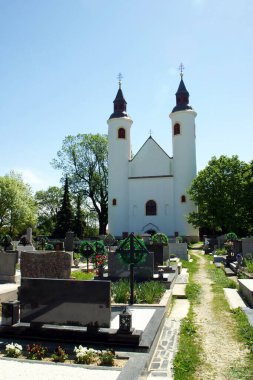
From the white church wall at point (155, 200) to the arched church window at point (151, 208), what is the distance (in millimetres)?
375

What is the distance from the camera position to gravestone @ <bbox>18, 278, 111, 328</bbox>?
621cm

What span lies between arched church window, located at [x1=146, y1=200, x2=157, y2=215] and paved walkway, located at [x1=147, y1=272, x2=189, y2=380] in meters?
34.5

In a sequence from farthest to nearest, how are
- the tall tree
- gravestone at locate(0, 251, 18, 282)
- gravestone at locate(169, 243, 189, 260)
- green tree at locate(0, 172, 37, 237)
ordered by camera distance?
green tree at locate(0, 172, 37, 237)
the tall tree
gravestone at locate(169, 243, 189, 260)
gravestone at locate(0, 251, 18, 282)

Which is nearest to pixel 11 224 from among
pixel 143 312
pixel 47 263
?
pixel 47 263

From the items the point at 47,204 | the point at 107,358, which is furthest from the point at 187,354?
the point at 47,204

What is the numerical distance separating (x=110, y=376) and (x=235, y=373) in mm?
1888

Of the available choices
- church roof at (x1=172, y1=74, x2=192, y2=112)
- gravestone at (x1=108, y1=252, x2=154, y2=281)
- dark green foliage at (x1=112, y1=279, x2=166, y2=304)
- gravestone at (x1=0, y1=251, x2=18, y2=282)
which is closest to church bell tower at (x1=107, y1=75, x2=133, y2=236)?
church roof at (x1=172, y1=74, x2=192, y2=112)

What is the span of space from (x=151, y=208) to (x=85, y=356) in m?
39.4

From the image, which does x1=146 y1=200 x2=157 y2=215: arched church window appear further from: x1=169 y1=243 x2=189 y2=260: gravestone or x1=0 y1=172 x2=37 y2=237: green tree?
x1=169 y1=243 x2=189 y2=260: gravestone

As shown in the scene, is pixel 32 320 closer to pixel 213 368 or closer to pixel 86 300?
pixel 86 300

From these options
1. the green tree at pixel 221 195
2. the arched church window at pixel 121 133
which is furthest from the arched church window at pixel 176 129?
the green tree at pixel 221 195

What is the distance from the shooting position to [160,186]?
147 feet

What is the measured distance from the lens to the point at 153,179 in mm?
45031

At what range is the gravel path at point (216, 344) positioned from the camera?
5426 millimetres
